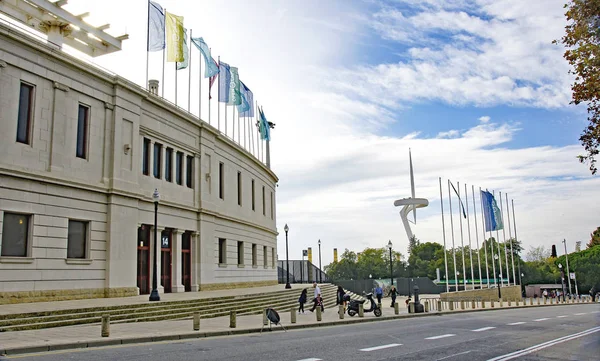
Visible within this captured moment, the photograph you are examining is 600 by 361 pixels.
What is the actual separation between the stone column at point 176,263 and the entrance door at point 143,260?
2091mm

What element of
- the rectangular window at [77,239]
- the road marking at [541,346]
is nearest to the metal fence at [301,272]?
the rectangular window at [77,239]

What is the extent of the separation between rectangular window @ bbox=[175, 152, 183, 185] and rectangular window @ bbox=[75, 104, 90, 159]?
780 cm

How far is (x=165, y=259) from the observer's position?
30.5 m

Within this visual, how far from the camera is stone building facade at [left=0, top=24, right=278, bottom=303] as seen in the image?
68.8 feet

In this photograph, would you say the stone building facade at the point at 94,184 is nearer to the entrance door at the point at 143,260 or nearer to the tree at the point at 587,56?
the entrance door at the point at 143,260

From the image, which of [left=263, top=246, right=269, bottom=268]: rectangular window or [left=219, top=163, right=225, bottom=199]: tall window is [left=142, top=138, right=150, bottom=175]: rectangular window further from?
[left=263, top=246, right=269, bottom=268]: rectangular window

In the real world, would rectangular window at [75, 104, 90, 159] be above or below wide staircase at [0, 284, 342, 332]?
above

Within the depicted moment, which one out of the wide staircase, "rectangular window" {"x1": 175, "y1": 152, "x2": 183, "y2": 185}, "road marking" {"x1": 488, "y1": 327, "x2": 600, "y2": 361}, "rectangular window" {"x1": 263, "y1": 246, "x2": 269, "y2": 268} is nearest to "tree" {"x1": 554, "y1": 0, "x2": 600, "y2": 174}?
"road marking" {"x1": 488, "y1": 327, "x2": 600, "y2": 361}

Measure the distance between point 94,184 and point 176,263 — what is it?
830 centimetres

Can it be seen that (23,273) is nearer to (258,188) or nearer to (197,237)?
(197,237)

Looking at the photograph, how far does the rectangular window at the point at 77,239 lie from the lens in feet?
76.5

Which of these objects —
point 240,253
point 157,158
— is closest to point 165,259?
point 157,158

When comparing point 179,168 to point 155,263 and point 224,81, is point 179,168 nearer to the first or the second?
point 155,263

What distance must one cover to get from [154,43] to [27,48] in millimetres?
9463
